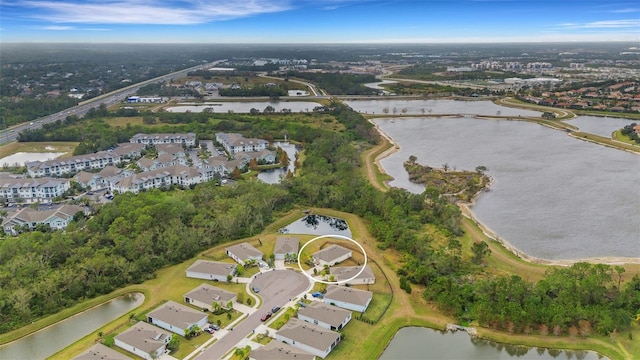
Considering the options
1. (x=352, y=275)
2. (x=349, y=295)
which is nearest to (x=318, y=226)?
(x=352, y=275)

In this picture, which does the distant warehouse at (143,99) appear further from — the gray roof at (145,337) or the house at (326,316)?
the house at (326,316)

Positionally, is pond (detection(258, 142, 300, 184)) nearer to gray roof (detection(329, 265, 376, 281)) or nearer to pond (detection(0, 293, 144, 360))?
gray roof (detection(329, 265, 376, 281))

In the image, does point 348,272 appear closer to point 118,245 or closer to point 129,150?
point 118,245

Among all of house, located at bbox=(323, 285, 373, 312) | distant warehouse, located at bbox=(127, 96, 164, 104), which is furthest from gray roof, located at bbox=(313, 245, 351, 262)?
distant warehouse, located at bbox=(127, 96, 164, 104)

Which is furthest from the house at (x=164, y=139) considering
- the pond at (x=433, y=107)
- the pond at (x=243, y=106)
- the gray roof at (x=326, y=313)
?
the gray roof at (x=326, y=313)

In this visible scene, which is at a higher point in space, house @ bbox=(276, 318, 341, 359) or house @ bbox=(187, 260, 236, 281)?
house @ bbox=(187, 260, 236, 281)

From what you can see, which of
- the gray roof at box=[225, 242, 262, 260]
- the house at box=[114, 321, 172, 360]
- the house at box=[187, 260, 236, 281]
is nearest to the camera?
the house at box=[114, 321, 172, 360]
